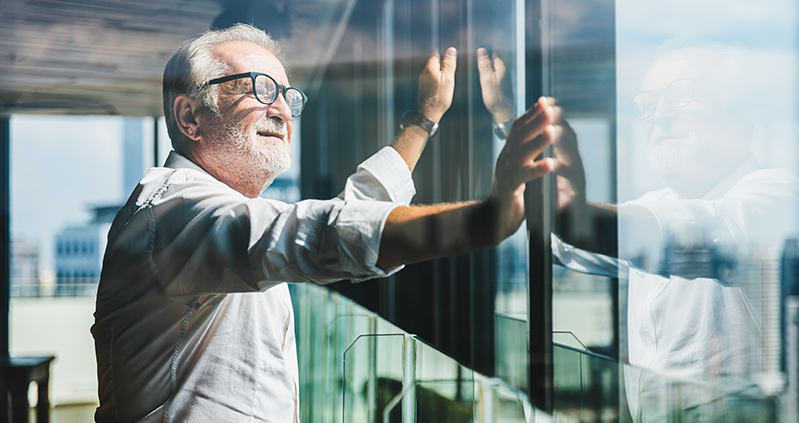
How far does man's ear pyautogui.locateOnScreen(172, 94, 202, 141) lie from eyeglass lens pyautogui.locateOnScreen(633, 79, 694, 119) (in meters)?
0.92

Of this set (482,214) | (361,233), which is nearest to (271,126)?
(361,233)

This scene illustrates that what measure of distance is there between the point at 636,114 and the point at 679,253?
0.22m

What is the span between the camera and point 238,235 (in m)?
0.89

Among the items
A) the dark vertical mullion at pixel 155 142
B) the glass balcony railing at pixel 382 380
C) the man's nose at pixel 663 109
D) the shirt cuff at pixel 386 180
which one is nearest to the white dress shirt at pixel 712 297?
the man's nose at pixel 663 109

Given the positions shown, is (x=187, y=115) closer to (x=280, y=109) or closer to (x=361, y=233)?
(x=280, y=109)

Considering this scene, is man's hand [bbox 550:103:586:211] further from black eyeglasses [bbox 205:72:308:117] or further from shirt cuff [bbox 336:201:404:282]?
black eyeglasses [bbox 205:72:308:117]

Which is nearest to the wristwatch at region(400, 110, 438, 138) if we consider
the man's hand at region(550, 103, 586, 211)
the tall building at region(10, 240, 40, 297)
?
the man's hand at region(550, 103, 586, 211)

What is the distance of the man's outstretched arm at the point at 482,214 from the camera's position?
2.39ft

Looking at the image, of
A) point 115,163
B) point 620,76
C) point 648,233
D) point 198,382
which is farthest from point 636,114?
point 115,163

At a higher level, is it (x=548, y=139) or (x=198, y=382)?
(x=548, y=139)

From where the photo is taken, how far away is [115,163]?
153cm

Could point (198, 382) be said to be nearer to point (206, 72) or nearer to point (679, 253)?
point (206, 72)

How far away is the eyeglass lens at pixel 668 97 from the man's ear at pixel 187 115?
916mm

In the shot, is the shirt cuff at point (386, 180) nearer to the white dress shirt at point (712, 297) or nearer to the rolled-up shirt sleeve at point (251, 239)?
the rolled-up shirt sleeve at point (251, 239)
